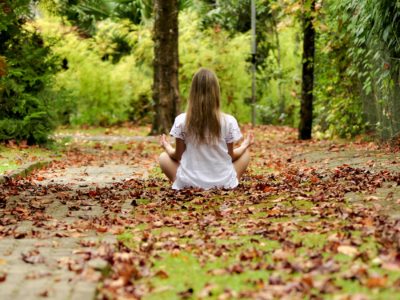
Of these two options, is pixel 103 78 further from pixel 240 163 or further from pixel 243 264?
pixel 243 264

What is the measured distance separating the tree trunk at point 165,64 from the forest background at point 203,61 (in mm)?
2377

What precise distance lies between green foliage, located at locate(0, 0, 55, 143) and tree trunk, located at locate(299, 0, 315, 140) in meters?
6.02

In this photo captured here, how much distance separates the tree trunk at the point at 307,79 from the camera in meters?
18.2

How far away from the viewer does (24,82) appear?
16.1 meters

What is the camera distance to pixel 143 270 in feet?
16.9

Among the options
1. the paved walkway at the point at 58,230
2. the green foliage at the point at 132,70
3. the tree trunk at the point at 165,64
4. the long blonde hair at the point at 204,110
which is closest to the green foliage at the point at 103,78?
the green foliage at the point at 132,70

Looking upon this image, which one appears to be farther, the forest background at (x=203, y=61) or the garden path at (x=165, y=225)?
the forest background at (x=203, y=61)

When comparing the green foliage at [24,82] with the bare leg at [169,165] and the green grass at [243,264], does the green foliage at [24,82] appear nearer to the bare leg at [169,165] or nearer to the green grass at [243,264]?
the bare leg at [169,165]

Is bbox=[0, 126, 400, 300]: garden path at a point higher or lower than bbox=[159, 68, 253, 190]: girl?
lower

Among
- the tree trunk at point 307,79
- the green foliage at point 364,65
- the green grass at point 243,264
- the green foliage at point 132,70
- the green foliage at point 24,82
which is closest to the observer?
the green grass at point 243,264

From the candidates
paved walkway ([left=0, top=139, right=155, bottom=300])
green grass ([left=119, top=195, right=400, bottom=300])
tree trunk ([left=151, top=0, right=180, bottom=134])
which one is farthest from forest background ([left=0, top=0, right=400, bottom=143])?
green grass ([left=119, top=195, right=400, bottom=300])

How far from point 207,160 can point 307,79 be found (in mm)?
10360

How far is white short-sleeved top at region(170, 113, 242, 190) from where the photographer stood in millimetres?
8992

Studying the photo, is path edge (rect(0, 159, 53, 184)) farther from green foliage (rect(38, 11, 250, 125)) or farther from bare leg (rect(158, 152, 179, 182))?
green foliage (rect(38, 11, 250, 125))
